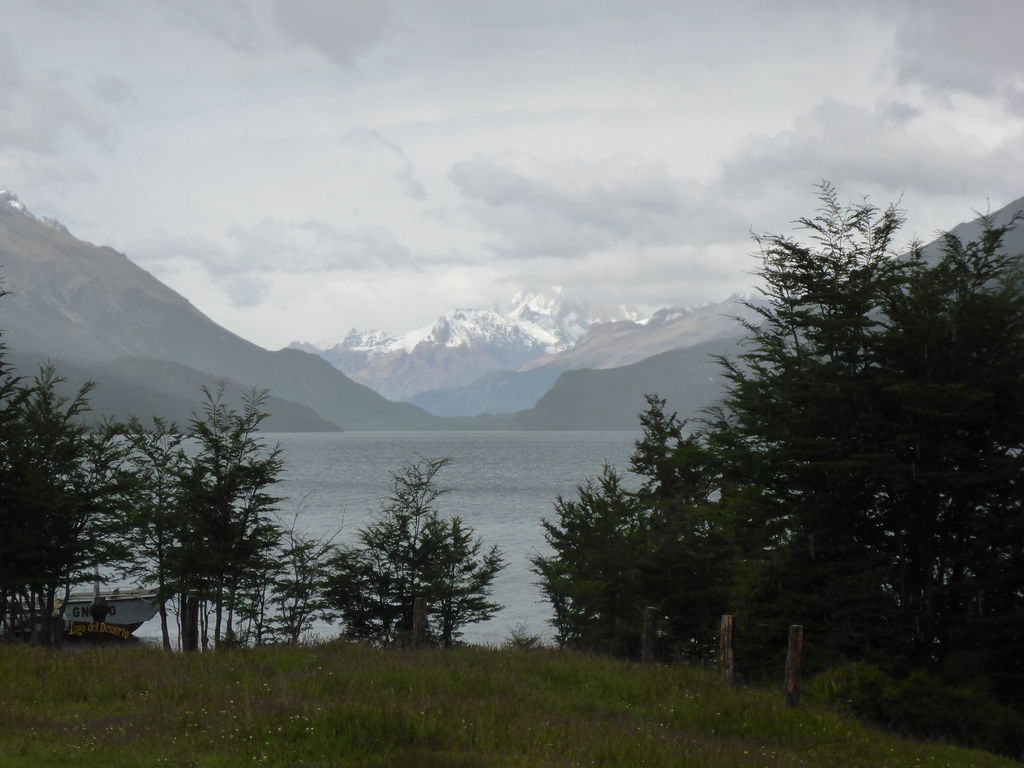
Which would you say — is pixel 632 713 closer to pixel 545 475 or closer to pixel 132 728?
pixel 132 728

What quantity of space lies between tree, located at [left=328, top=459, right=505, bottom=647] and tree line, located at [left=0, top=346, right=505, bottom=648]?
0.06 metres

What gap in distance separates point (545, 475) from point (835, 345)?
154890 mm

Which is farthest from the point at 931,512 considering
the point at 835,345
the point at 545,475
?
the point at 545,475

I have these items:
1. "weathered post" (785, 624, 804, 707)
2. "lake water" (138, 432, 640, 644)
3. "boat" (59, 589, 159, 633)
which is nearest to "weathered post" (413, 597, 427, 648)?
"weathered post" (785, 624, 804, 707)

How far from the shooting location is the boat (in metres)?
50.6

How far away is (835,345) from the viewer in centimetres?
2877

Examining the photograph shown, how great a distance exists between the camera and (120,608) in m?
53.8

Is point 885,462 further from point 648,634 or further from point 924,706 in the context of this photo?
point 648,634

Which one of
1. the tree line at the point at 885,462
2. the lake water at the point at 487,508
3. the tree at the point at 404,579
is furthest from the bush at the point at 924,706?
the lake water at the point at 487,508

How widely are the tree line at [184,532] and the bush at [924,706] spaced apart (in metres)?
17.1

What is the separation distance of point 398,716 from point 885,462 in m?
17.3

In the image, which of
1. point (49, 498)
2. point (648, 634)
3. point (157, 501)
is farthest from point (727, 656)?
point (157, 501)

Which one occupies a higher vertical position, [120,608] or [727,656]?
[727,656]

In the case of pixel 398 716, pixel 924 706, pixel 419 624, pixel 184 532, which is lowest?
pixel 924 706
